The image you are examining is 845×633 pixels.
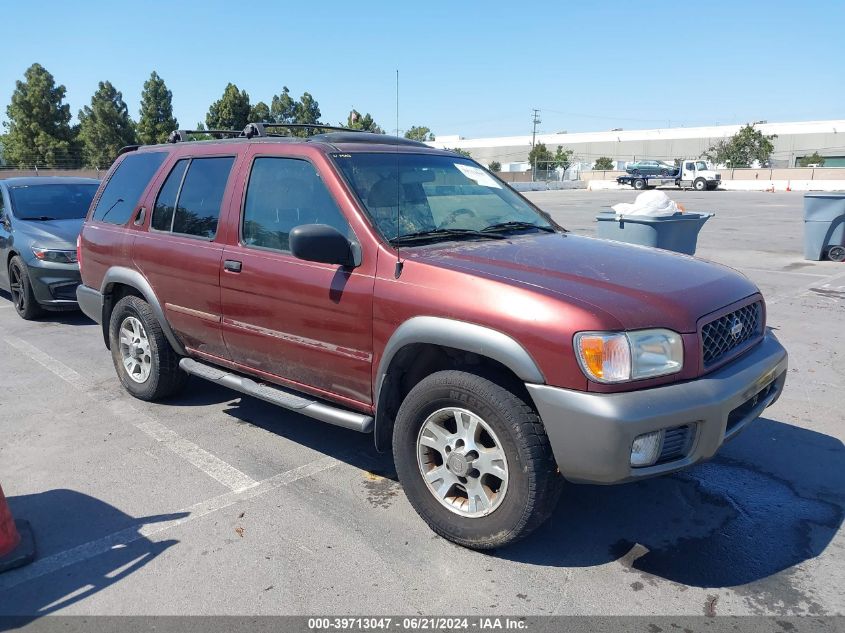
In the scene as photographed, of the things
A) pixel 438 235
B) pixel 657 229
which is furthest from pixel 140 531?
pixel 657 229

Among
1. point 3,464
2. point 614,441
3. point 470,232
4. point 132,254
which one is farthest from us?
point 132,254

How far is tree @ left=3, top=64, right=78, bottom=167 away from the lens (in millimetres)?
42281

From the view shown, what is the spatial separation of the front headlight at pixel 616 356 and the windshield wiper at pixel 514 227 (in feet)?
4.59

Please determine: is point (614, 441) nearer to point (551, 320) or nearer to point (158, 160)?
point (551, 320)

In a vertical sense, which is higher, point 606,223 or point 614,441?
point 606,223

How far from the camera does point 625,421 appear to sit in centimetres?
269

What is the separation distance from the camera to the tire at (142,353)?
498 cm

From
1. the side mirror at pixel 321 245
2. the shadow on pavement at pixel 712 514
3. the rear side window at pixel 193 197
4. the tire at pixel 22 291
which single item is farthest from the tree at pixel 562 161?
the side mirror at pixel 321 245

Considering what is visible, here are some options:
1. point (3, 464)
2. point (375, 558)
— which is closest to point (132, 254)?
point (3, 464)

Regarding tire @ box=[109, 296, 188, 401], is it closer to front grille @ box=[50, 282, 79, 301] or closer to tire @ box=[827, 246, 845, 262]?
front grille @ box=[50, 282, 79, 301]

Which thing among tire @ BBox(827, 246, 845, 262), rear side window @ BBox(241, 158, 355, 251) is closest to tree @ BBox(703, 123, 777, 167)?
tire @ BBox(827, 246, 845, 262)

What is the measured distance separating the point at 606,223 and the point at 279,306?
5.10 m

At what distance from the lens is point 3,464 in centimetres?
421

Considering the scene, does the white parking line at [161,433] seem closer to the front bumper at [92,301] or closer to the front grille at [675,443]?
the front bumper at [92,301]
